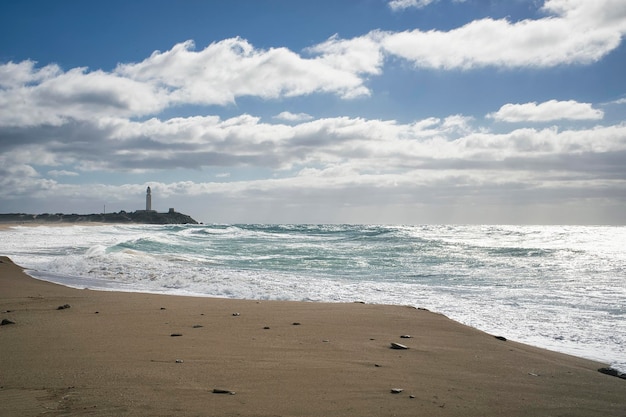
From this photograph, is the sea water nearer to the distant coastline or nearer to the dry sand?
the dry sand

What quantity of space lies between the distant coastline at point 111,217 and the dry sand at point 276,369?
104 meters

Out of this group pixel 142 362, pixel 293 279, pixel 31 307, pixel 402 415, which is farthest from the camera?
pixel 293 279

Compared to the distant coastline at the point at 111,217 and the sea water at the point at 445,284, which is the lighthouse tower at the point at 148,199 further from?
the sea water at the point at 445,284

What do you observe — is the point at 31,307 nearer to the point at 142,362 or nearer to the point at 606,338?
the point at 142,362

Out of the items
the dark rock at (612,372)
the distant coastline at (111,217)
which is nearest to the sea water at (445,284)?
the dark rock at (612,372)

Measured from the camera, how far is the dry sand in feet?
11.4

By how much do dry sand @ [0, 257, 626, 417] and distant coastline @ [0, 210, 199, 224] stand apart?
340ft

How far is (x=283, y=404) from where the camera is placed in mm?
3475

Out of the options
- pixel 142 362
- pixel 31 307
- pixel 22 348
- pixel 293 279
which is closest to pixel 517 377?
pixel 142 362

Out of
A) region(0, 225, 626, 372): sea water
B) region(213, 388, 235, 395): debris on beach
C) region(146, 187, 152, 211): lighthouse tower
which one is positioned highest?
region(146, 187, 152, 211): lighthouse tower

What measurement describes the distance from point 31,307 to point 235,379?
5107 millimetres

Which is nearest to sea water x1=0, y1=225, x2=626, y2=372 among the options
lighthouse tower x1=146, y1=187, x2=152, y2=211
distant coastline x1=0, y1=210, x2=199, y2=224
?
distant coastline x1=0, y1=210, x2=199, y2=224

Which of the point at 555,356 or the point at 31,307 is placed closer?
the point at 555,356

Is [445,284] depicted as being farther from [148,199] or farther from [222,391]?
[148,199]
